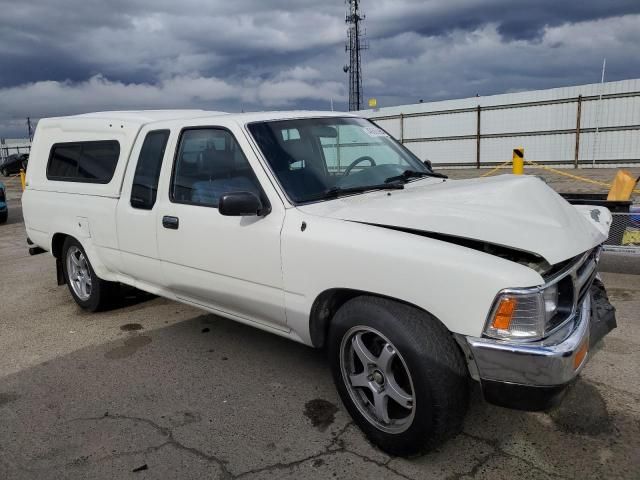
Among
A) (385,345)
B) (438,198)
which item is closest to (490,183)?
(438,198)

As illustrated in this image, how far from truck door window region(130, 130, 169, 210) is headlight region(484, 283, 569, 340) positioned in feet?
9.01

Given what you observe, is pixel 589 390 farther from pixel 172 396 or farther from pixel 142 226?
pixel 142 226

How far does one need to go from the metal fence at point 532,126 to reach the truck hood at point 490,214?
18.3m

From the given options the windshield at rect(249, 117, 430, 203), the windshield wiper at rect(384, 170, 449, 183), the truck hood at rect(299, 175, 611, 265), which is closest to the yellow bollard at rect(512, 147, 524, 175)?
the windshield at rect(249, 117, 430, 203)

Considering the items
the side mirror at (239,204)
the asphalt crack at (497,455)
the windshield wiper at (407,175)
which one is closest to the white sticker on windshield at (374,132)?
the windshield wiper at (407,175)

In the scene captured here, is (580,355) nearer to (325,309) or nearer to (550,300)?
(550,300)

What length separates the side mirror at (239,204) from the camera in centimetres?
302

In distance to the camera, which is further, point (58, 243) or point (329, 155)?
point (58, 243)

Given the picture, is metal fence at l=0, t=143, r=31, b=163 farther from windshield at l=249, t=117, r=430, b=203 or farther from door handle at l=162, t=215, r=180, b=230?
windshield at l=249, t=117, r=430, b=203

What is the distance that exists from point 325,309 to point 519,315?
1.10m

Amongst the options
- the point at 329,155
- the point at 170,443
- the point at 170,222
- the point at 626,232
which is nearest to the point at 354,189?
the point at 329,155

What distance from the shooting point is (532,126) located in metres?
20.6

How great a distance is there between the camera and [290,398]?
3.37m

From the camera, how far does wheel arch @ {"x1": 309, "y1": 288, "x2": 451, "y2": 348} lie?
2.87 m
